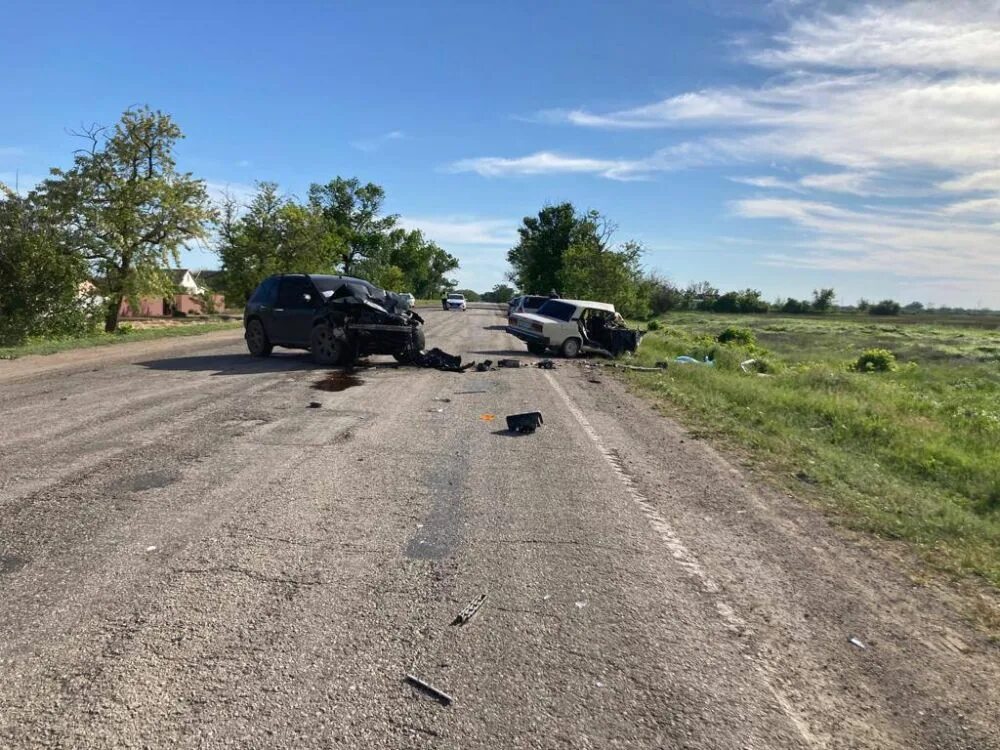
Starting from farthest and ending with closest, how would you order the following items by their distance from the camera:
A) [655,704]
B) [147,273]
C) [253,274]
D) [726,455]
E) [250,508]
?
[253,274], [147,273], [726,455], [250,508], [655,704]

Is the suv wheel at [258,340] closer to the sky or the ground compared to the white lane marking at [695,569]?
closer to the sky

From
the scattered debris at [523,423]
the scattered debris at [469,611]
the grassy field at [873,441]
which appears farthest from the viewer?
the scattered debris at [523,423]

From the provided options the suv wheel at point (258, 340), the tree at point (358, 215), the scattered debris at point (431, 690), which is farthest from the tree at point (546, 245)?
the scattered debris at point (431, 690)

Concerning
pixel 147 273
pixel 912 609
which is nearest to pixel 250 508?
pixel 912 609

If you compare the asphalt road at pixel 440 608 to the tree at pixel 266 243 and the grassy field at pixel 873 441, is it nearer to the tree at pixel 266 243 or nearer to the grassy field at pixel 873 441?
the grassy field at pixel 873 441

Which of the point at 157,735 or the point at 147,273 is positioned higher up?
the point at 147,273

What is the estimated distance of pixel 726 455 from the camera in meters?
9.32

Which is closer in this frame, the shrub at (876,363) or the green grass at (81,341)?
the green grass at (81,341)

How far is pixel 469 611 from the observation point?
4.13m

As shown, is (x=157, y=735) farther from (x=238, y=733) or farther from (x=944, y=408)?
(x=944, y=408)

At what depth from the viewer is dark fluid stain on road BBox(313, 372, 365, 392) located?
12.8 metres

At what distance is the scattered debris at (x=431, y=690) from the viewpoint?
3.24 m

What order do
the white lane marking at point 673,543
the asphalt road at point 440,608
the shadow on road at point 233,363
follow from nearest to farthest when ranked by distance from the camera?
1. the asphalt road at point 440,608
2. the white lane marking at point 673,543
3. the shadow on road at point 233,363

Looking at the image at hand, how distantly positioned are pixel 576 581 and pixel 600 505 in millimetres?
1817
